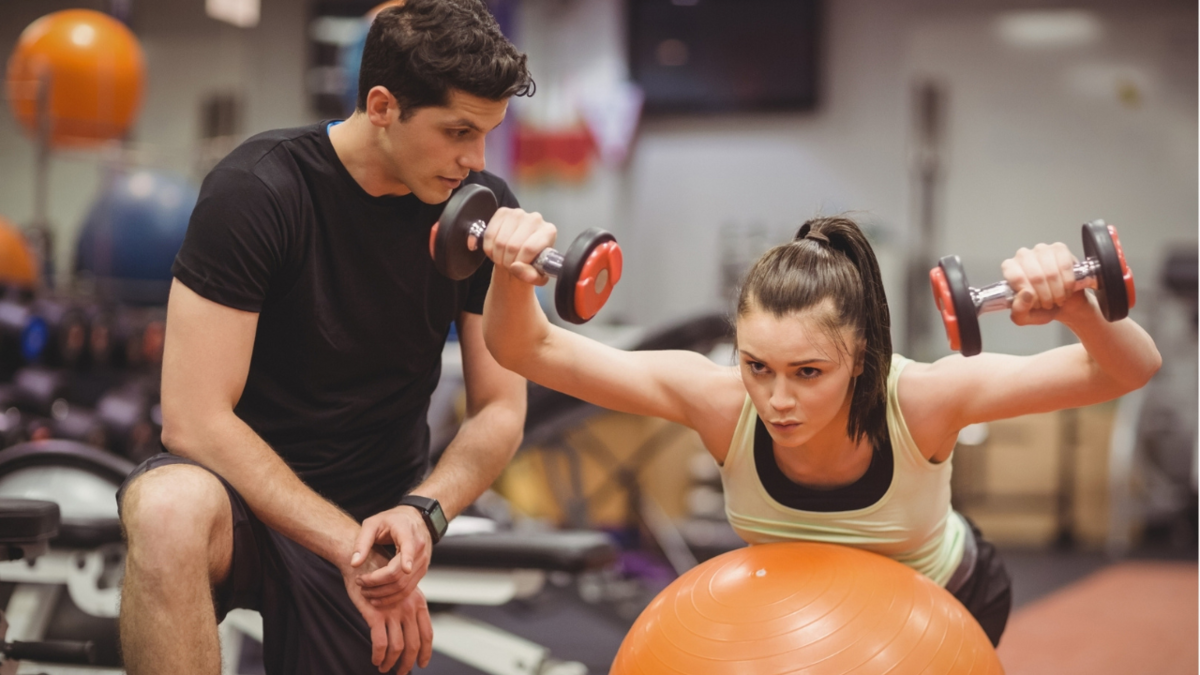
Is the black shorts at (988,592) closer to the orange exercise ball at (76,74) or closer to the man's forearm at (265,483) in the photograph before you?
the man's forearm at (265,483)

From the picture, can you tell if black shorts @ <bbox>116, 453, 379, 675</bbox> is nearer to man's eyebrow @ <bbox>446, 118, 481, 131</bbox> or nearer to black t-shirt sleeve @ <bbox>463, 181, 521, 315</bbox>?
black t-shirt sleeve @ <bbox>463, 181, 521, 315</bbox>

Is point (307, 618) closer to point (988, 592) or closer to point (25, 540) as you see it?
point (25, 540)

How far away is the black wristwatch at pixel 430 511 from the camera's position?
5.32 ft

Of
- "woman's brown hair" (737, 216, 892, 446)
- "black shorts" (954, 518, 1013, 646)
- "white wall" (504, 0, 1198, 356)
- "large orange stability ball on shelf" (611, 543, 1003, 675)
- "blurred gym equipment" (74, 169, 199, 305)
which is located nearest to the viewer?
"large orange stability ball on shelf" (611, 543, 1003, 675)

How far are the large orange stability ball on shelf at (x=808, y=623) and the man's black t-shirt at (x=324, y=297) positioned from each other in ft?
1.93

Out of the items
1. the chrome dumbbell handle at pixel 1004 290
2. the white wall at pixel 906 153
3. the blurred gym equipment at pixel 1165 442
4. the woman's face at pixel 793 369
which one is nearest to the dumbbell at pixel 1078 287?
the chrome dumbbell handle at pixel 1004 290

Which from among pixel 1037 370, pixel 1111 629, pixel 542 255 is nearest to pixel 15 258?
pixel 542 255

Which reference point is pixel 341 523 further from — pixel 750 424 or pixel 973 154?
pixel 973 154

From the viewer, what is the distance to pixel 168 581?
4.62ft

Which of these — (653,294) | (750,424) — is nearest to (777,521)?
(750,424)

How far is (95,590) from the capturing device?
7.35 ft

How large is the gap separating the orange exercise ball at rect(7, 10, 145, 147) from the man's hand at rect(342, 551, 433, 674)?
3.73m

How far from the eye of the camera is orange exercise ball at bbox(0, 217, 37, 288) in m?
4.52

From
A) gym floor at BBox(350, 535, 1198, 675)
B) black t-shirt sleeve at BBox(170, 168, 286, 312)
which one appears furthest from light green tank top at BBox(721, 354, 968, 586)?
gym floor at BBox(350, 535, 1198, 675)
